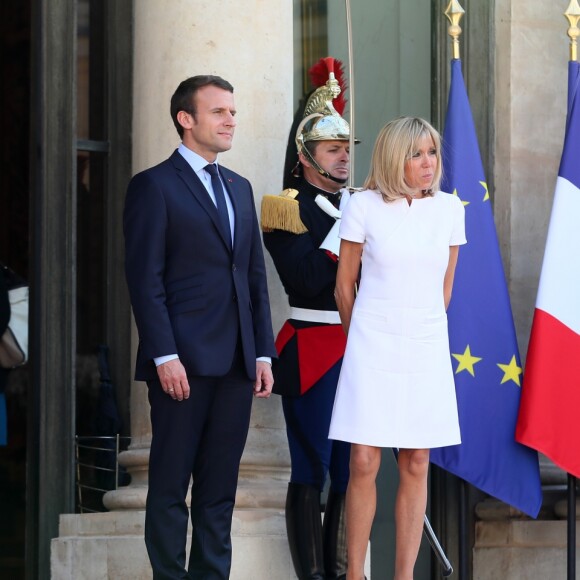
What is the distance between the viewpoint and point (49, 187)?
22.3 ft

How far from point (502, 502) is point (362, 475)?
2.24m

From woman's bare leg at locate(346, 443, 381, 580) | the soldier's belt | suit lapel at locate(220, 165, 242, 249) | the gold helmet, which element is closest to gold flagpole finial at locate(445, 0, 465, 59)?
the gold helmet

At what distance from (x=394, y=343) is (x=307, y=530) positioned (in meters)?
0.89

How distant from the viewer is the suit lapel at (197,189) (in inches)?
212

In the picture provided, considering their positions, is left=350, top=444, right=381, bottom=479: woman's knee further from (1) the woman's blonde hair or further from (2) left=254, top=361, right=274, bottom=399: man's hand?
(1) the woman's blonde hair

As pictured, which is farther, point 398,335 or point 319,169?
point 319,169

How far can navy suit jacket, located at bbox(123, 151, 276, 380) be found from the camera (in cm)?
524

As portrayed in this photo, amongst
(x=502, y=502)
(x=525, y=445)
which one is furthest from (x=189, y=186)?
(x=502, y=502)

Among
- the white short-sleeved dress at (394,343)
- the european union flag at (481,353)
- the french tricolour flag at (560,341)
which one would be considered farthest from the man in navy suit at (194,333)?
the french tricolour flag at (560,341)

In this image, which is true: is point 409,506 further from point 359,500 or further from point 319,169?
point 319,169

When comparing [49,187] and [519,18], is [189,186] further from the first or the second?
[519,18]

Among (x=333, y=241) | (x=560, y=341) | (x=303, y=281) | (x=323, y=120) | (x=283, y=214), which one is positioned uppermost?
(x=323, y=120)

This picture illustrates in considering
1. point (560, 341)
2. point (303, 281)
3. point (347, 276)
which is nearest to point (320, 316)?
point (303, 281)

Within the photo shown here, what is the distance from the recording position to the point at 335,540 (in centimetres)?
594
